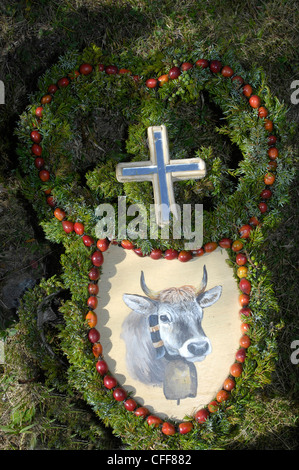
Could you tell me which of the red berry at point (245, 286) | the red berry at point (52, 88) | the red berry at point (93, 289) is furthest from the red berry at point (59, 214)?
the red berry at point (245, 286)

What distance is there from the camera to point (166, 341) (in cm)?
354

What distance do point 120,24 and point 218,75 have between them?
1043mm

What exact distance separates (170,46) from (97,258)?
1949 mm

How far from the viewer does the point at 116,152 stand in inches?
154

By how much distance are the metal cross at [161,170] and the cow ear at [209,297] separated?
2.17ft

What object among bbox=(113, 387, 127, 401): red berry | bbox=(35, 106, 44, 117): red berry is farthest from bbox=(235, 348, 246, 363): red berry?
bbox=(35, 106, 44, 117): red berry

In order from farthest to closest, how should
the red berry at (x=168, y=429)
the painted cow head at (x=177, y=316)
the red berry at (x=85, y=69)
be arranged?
the red berry at (x=85, y=69) → the painted cow head at (x=177, y=316) → the red berry at (x=168, y=429)

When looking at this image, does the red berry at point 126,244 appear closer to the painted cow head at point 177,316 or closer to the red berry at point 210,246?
the painted cow head at point 177,316

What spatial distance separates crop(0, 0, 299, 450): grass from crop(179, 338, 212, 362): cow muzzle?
2.09 ft

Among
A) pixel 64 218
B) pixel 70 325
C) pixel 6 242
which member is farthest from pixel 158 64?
pixel 70 325

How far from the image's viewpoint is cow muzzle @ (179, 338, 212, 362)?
3.54 m

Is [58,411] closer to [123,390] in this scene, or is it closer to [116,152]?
[123,390]

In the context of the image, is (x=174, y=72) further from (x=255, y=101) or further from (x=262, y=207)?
(x=262, y=207)

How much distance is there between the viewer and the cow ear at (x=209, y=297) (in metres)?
3.60
